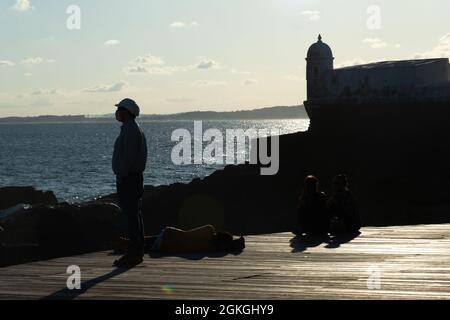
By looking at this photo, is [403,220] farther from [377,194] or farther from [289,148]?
[289,148]

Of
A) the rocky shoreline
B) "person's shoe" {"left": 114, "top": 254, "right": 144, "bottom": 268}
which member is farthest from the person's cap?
the rocky shoreline

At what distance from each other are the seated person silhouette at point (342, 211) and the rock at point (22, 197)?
3202 centimetres

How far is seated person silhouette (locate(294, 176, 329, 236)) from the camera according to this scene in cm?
1100

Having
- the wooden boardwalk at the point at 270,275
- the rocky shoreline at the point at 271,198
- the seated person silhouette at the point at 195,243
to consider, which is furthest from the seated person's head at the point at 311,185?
the rocky shoreline at the point at 271,198

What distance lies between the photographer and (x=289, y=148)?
48188 mm

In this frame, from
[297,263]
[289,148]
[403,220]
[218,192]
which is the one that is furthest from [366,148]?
[297,263]

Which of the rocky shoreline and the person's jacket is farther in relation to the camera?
the rocky shoreline

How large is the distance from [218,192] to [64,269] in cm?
2959

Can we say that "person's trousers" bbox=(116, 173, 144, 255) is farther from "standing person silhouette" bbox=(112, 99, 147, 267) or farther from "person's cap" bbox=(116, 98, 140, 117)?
"person's cap" bbox=(116, 98, 140, 117)

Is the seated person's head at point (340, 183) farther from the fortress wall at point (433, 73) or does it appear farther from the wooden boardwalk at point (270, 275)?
the fortress wall at point (433, 73)

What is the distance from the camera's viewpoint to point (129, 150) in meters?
8.27

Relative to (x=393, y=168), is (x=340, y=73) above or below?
above

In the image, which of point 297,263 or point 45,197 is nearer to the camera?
point 297,263
